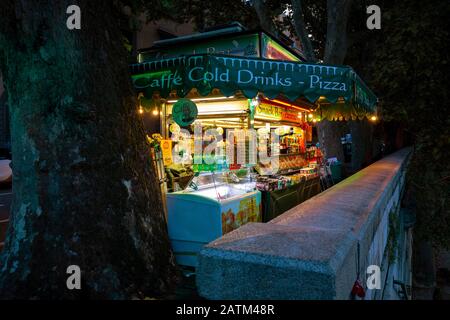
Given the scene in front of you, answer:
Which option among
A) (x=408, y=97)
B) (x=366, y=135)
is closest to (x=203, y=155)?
(x=408, y=97)

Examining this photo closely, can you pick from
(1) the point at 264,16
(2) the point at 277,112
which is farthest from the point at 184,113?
(1) the point at 264,16

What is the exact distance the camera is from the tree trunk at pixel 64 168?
3.54 meters

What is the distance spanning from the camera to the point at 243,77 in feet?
16.4

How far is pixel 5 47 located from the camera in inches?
152

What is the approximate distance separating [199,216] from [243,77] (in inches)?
83.3

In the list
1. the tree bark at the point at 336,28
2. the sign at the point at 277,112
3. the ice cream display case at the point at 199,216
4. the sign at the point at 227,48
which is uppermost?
the tree bark at the point at 336,28

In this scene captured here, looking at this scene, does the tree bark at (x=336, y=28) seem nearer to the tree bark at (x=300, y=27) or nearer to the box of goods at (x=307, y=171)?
the tree bark at (x=300, y=27)

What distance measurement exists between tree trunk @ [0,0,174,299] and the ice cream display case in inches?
45.4

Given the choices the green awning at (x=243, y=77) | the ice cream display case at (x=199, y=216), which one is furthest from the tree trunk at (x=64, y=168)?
the green awning at (x=243, y=77)

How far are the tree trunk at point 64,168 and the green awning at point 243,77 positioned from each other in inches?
54.9

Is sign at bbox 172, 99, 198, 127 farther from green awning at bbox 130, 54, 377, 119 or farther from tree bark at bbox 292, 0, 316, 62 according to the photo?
tree bark at bbox 292, 0, 316, 62

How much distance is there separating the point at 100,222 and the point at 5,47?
7.33 feet

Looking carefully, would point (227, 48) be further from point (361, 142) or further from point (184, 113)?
point (361, 142)

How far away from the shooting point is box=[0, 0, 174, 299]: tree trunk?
11.6 feet
